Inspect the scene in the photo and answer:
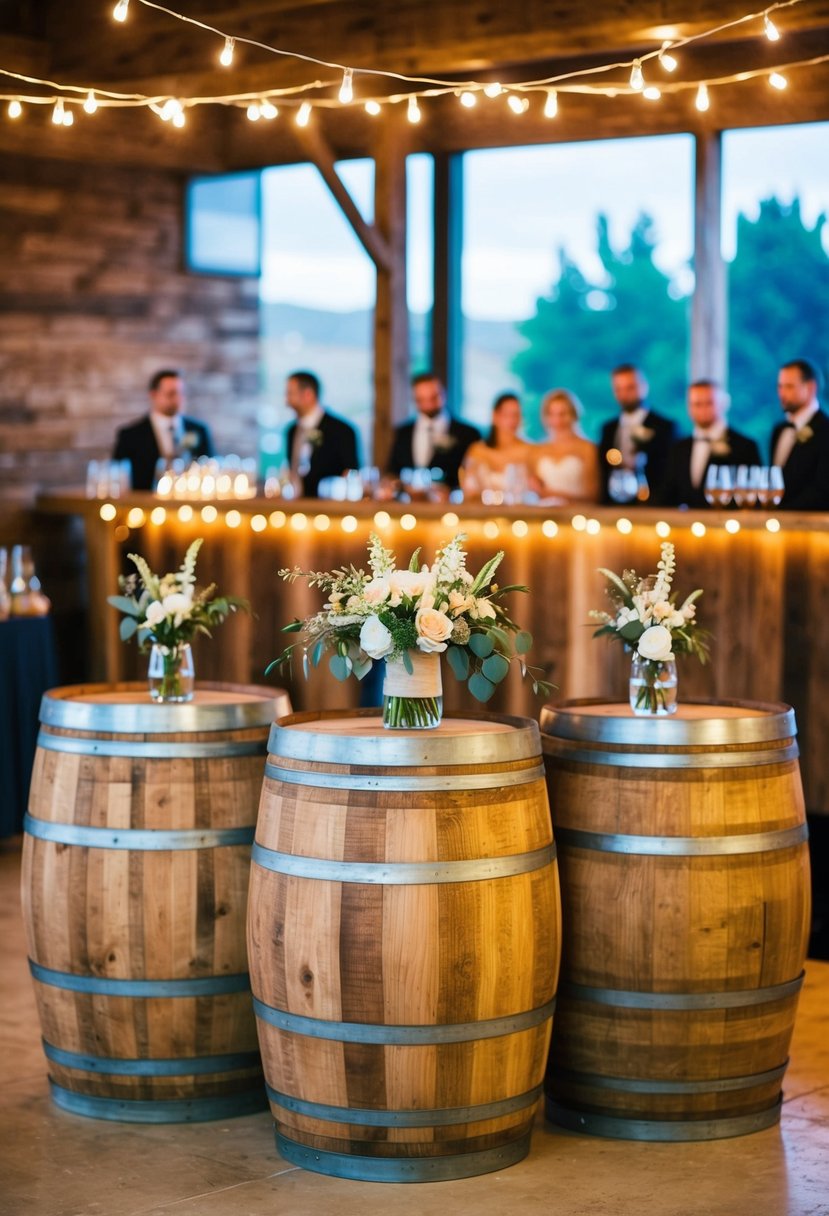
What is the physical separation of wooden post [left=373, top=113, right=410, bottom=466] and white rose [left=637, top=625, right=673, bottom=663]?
211 inches

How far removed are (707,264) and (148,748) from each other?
19.6ft

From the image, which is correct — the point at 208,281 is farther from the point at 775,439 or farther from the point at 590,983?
the point at 590,983

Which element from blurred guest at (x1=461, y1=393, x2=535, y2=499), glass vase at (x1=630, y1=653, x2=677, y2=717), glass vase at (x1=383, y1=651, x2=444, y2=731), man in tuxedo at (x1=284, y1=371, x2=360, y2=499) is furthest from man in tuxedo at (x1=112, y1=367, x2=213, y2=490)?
glass vase at (x1=383, y1=651, x2=444, y2=731)

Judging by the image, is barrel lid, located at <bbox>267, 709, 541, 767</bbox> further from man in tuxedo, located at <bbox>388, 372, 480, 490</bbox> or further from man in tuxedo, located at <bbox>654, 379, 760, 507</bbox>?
man in tuxedo, located at <bbox>388, 372, 480, 490</bbox>

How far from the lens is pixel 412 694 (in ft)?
12.9

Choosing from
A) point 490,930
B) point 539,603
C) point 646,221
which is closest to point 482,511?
point 539,603

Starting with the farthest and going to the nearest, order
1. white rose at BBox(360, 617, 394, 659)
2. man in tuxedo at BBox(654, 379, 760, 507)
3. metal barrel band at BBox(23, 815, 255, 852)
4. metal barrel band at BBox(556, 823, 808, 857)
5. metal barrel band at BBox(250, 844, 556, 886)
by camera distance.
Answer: man in tuxedo at BBox(654, 379, 760, 507), metal barrel band at BBox(23, 815, 255, 852), metal barrel band at BBox(556, 823, 808, 857), white rose at BBox(360, 617, 394, 659), metal barrel band at BBox(250, 844, 556, 886)

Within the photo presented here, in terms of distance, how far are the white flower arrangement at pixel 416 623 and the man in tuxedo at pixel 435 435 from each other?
4.71 meters

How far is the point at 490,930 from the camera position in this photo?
146 inches

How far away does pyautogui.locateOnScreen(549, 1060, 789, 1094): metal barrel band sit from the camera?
4062mm

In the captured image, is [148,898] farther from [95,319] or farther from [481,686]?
[95,319]

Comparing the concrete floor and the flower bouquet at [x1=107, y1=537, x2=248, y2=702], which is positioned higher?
the flower bouquet at [x1=107, y1=537, x2=248, y2=702]

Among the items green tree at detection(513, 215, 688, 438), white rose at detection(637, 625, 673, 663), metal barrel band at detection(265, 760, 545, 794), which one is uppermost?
green tree at detection(513, 215, 688, 438)

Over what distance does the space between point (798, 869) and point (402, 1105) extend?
1064 millimetres
